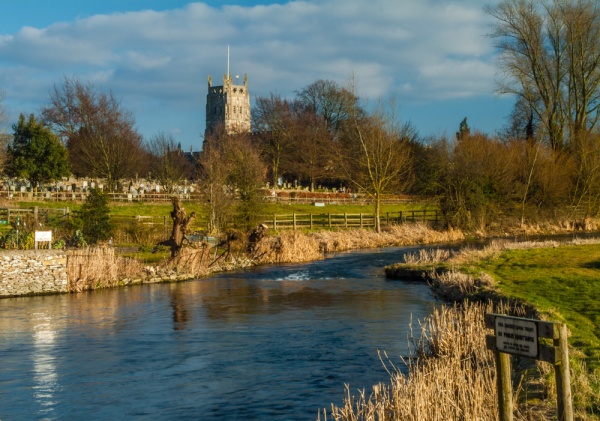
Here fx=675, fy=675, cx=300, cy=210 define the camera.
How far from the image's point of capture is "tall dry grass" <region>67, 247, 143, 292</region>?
90.8 ft

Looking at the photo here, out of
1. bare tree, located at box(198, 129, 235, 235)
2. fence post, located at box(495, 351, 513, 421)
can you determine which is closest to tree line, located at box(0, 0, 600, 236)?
bare tree, located at box(198, 129, 235, 235)

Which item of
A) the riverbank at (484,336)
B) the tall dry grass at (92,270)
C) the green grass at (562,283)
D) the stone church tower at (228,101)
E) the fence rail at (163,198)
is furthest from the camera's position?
the stone church tower at (228,101)

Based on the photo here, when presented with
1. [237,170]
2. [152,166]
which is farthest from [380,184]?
[152,166]

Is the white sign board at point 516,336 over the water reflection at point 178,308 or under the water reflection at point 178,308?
over

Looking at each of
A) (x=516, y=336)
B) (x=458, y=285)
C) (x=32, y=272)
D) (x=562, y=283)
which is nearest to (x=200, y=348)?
(x=458, y=285)

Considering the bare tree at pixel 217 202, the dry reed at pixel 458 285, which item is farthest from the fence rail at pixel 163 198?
the dry reed at pixel 458 285

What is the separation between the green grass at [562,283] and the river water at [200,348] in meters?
3.26

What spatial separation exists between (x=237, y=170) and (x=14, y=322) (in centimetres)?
3144

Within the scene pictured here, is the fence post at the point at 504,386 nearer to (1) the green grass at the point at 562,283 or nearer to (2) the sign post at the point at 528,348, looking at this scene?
(2) the sign post at the point at 528,348

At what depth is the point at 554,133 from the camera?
61938 mm

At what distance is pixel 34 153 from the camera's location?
6631 centimetres

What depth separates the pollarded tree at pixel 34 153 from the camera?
65.8 m

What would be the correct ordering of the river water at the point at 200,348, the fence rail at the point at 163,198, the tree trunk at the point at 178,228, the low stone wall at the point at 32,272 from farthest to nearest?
the fence rail at the point at 163,198 → the tree trunk at the point at 178,228 → the low stone wall at the point at 32,272 → the river water at the point at 200,348

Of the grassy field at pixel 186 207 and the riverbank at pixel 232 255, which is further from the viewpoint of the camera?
the grassy field at pixel 186 207
